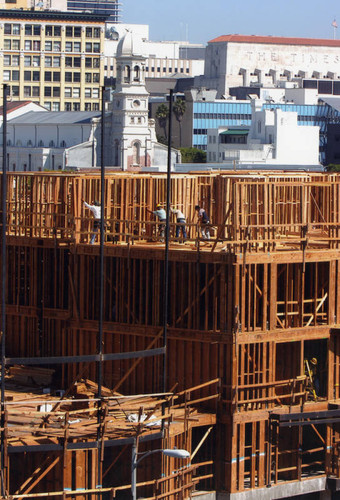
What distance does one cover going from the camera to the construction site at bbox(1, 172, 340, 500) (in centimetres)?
3067

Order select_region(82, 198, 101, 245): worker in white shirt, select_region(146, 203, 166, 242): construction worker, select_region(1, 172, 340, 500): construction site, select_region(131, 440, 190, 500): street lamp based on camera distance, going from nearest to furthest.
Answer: select_region(131, 440, 190, 500): street lamp, select_region(1, 172, 340, 500): construction site, select_region(82, 198, 101, 245): worker in white shirt, select_region(146, 203, 166, 242): construction worker

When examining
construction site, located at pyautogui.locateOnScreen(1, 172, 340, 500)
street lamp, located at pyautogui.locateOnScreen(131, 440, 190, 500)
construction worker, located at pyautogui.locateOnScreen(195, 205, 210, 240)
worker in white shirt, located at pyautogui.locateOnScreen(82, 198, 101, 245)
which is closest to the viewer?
street lamp, located at pyautogui.locateOnScreen(131, 440, 190, 500)

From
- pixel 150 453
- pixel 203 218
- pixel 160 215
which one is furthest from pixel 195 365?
pixel 150 453

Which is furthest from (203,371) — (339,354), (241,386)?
(339,354)

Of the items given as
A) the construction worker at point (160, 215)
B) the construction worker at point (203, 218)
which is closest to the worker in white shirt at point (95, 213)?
the construction worker at point (160, 215)

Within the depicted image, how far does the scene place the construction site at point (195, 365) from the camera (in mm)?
30672

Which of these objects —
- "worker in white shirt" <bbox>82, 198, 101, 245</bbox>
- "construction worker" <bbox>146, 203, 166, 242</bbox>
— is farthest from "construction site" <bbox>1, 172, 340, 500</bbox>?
"construction worker" <bbox>146, 203, 166, 242</bbox>

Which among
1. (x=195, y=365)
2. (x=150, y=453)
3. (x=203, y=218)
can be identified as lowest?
(x=150, y=453)

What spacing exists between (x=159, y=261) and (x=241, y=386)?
3771 millimetres

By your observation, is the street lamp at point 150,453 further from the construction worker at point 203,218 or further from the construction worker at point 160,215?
the construction worker at point 160,215

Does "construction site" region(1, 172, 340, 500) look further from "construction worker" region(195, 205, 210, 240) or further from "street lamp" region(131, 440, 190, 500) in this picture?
"street lamp" region(131, 440, 190, 500)

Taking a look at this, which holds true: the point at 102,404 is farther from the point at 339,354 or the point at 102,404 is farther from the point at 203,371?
the point at 339,354

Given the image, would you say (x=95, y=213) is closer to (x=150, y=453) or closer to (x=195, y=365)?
(x=195, y=365)

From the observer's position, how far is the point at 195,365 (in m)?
33.4
